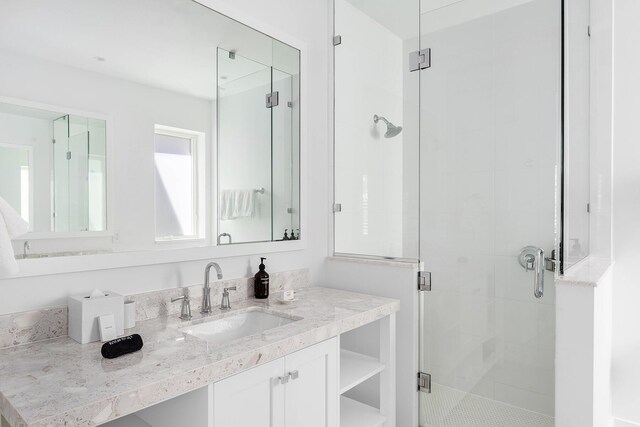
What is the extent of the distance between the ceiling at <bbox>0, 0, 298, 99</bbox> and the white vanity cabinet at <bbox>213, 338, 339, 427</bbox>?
3.94 ft

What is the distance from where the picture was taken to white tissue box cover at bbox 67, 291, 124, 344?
128 cm

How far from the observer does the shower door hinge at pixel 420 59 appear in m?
2.04

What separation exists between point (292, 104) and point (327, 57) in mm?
450

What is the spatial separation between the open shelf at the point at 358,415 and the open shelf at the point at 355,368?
17 cm

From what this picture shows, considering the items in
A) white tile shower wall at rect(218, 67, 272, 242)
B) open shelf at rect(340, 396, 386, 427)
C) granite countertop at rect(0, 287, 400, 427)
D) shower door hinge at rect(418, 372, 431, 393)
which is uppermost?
white tile shower wall at rect(218, 67, 272, 242)

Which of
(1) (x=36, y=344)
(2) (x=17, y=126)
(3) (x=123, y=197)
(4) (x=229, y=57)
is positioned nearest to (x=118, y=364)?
(1) (x=36, y=344)

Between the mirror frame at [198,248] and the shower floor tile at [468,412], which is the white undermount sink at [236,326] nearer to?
the mirror frame at [198,248]

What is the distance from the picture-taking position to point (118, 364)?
1.11 m

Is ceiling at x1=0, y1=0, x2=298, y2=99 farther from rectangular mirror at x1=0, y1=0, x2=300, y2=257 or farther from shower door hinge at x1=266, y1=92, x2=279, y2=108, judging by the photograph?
shower door hinge at x1=266, y1=92, x2=279, y2=108

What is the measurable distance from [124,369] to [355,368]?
1.15m

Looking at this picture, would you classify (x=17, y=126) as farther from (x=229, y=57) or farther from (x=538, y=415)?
(x=538, y=415)

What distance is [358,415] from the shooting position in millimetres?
1909

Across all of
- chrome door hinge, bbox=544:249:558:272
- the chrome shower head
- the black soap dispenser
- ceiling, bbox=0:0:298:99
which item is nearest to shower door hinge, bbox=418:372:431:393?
chrome door hinge, bbox=544:249:558:272

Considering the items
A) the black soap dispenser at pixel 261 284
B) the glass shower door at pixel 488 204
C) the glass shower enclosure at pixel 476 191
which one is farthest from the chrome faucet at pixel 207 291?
the glass shower door at pixel 488 204
